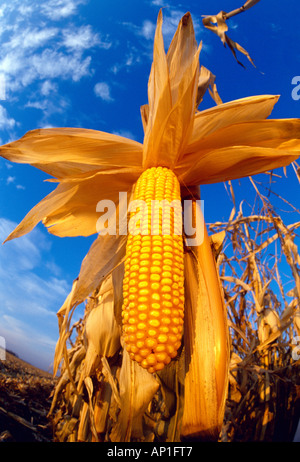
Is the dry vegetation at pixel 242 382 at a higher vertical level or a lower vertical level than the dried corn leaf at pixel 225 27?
lower

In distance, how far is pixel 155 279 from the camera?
29.9 inches

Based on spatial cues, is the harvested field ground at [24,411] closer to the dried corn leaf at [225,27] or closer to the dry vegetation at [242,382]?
the dry vegetation at [242,382]

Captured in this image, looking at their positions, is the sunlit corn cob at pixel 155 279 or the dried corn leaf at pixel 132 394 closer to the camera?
the sunlit corn cob at pixel 155 279

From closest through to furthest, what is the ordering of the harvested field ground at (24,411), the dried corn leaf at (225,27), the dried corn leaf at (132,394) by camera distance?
the dried corn leaf at (132,394) → the dried corn leaf at (225,27) → the harvested field ground at (24,411)

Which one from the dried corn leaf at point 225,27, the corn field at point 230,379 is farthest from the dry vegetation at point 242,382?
the dried corn leaf at point 225,27

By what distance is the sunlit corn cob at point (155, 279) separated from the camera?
2.23 ft

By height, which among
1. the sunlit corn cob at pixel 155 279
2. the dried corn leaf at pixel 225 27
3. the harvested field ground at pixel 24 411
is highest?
the dried corn leaf at pixel 225 27

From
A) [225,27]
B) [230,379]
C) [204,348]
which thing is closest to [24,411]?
[230,379]

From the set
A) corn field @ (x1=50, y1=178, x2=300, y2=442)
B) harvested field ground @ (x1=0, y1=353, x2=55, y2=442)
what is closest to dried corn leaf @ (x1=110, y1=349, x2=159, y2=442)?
corn field @ (x1=50, y1=178, x2=300, y2=442)

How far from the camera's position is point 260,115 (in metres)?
1.09

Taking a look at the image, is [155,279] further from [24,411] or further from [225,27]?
[24,411]

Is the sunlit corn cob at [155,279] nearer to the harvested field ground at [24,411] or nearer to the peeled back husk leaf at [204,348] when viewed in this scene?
the peeled back husk leaf at [204,348]

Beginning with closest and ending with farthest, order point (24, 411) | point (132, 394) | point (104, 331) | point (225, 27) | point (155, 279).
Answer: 1. point (155, 279)
2. point (132, 394)
3. point (104, 331)
4. point (225, 27)
5. point (24, 411)

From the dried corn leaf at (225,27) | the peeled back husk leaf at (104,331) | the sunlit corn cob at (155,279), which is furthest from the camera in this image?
the dried corn leaf at (225,27)
